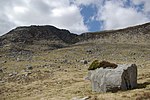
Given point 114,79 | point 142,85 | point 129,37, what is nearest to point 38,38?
point 129,37

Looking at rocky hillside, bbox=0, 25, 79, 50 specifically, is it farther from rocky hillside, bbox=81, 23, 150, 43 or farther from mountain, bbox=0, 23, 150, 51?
rocky hillside, bbox=81, 23, 150, 43

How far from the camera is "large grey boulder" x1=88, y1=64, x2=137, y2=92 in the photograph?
2766 centimetres

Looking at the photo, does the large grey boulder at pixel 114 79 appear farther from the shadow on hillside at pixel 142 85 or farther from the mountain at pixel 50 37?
the mountain at pixel 50 37

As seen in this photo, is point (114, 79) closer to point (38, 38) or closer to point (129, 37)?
point (129, 37)

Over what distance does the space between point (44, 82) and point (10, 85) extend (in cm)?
386

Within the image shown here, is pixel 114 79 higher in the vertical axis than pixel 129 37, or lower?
lower

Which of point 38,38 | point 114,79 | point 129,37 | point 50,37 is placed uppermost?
point 50,37

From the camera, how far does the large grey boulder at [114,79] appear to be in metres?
27.7

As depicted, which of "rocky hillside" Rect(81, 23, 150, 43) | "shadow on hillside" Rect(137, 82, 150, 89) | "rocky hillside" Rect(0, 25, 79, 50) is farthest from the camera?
"rocky hillside" Rect(81, 23, 150, 43)

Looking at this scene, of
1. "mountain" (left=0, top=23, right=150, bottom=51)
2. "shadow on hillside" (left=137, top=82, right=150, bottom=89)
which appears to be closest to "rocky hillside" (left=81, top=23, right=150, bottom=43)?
"mountain" (left=0, top=23, right=150, bottom=51)

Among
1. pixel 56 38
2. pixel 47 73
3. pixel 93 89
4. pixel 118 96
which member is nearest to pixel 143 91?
pixel 118 96

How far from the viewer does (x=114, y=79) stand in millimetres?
27656

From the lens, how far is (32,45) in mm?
109625

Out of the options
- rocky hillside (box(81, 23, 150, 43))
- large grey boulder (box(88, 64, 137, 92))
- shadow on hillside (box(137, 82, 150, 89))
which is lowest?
shadow on hillside (box(137, 82, 150, 89))
